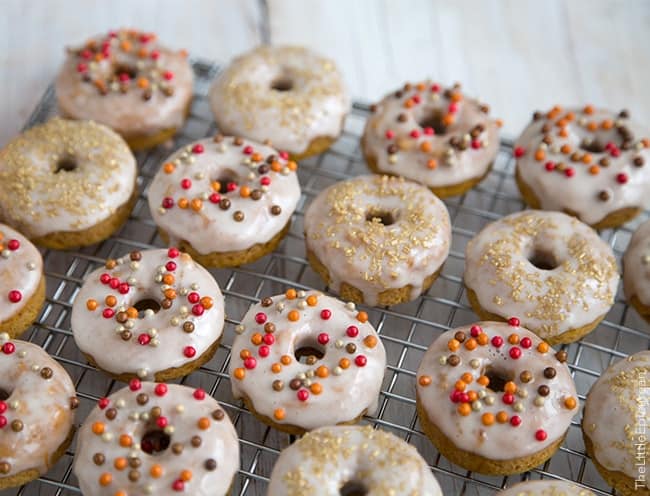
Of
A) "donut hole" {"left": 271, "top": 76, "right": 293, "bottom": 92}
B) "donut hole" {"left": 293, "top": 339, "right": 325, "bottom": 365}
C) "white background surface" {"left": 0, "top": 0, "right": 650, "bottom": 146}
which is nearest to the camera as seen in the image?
"donut hole" {"left": 293, "top": 339, "right": 325, "bottom": 365}

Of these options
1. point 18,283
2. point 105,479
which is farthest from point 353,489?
point 18,283

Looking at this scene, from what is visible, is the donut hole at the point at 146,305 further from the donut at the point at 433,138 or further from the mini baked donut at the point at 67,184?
the donut at the point at 433,138

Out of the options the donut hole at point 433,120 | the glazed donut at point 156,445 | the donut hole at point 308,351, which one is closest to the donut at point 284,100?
the donut hole at point 433,120

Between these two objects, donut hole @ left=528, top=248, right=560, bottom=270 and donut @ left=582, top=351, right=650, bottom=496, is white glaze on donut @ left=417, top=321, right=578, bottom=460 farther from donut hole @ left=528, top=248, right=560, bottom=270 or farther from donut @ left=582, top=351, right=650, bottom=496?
donut hole @ left=528, top=248, right=560, bottom=270

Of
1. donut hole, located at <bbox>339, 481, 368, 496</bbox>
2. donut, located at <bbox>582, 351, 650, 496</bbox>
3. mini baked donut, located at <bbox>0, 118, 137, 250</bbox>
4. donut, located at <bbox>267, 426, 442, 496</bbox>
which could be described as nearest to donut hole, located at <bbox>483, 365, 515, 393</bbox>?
donut, located at <bbox>582, 351, 650, 496</bbox>

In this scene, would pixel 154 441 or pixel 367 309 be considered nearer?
pixel 154 441

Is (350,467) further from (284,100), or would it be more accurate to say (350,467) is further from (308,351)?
(284,100)
